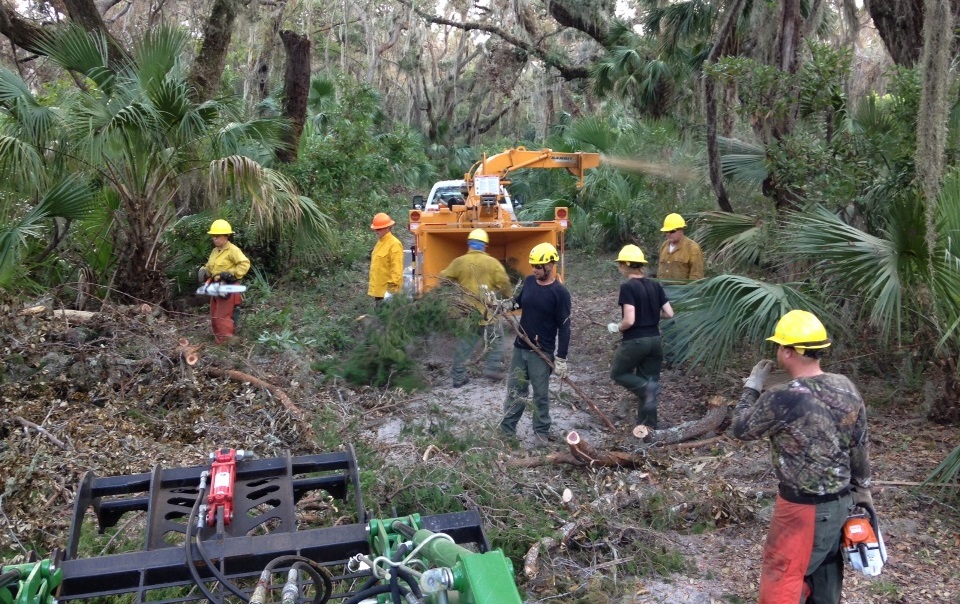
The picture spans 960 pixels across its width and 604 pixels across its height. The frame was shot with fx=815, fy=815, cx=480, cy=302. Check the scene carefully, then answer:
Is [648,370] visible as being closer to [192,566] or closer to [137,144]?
A: [192,566]

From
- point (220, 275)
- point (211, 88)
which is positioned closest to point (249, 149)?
point (211, 88)

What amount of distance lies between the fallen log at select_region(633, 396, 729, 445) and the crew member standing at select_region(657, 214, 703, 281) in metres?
1.86

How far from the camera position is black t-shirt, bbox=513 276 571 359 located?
23.1 feet

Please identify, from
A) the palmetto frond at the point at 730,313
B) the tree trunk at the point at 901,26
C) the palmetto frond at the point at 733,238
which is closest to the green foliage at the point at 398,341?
the palmetto frond at the point at 730,313

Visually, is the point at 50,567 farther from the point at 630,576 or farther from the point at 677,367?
the point at 677,367

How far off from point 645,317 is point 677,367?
1.69 m

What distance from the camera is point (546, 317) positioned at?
7059 millimetres

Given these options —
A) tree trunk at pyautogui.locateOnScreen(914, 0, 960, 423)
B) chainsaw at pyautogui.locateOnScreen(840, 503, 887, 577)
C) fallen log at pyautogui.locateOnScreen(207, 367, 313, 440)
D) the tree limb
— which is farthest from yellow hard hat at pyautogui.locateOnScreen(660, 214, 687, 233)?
the tree limb

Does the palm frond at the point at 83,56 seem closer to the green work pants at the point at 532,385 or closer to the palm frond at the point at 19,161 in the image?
the palm frond at the point at 19,161

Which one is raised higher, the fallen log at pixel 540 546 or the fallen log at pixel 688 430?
the fallen log at pixel 688 430

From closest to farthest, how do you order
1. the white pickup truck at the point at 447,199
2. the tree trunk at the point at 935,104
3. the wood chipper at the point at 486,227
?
the tree trunk at the point at 935,104, the wood chipper at the point at 486,227, the white pickup truck at the point at 447,199

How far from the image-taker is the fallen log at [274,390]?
648 cm

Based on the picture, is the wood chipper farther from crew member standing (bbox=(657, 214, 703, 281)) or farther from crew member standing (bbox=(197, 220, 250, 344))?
crew member standing (bbox=(657, 214, 703, 281))

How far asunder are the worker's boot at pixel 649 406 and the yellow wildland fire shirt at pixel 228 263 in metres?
4.82
